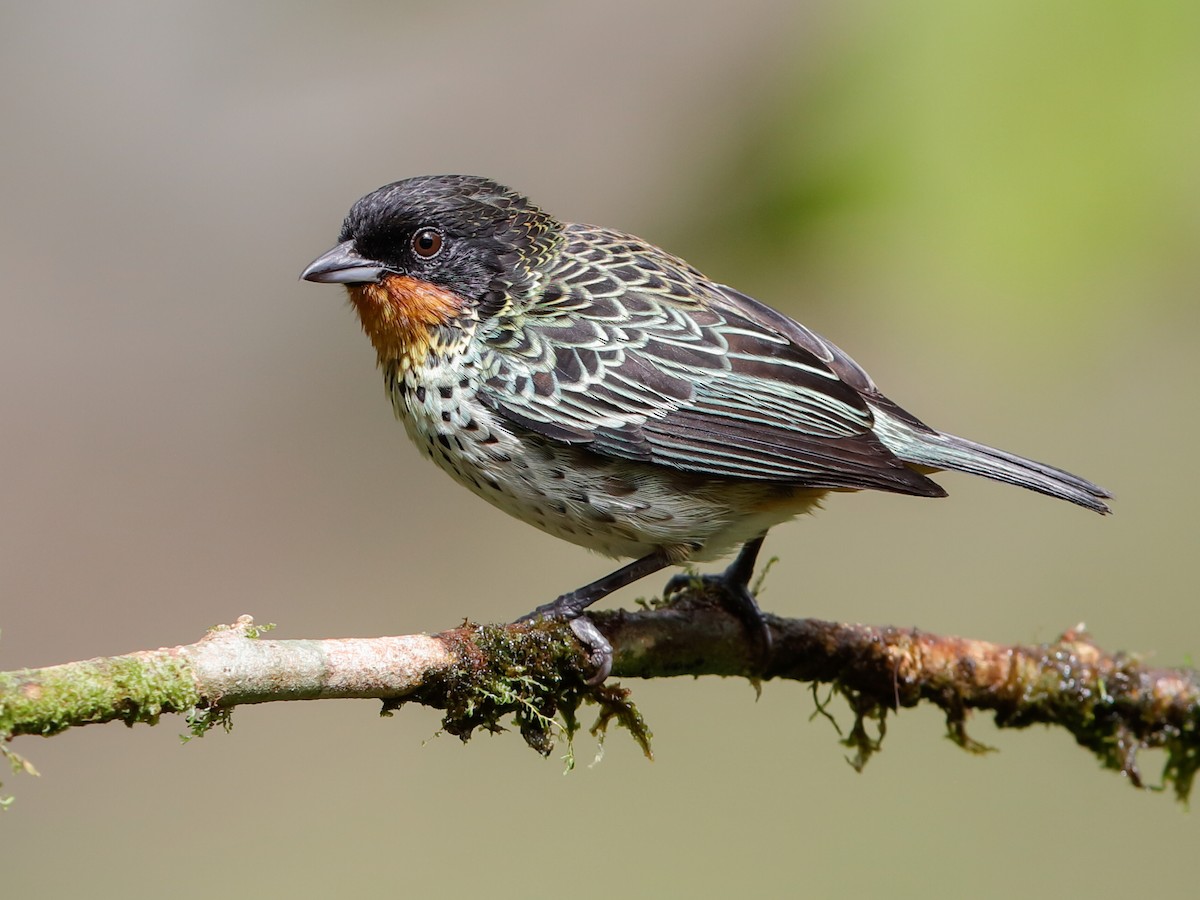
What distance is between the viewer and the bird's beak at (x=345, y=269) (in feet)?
14.5

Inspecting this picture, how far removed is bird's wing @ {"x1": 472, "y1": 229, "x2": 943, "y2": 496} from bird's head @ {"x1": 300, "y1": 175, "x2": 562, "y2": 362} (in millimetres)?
160

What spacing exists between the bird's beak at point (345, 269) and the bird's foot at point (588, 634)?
1.32 metres

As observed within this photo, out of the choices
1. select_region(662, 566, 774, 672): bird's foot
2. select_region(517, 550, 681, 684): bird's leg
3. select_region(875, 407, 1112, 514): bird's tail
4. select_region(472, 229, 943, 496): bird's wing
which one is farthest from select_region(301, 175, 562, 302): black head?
select_region(875, 407, 1112, 514): bird's tail

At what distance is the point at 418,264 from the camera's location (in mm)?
4465

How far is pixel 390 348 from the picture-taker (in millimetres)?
4457

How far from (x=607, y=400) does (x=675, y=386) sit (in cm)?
25

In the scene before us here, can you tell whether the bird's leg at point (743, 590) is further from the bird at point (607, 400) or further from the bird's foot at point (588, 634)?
the bird's foot at point (588, 634)

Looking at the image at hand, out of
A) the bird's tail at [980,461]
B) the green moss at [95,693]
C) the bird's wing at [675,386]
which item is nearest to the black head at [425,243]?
the bird's wing at [675,386]

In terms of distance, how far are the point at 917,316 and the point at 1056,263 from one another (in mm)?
582

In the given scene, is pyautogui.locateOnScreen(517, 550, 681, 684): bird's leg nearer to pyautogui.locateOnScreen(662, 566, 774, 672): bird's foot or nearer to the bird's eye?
pyautogui.locateOnScreen(662, 566, 774, 672): bird's foot

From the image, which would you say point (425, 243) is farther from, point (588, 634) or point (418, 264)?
point (588, 634)

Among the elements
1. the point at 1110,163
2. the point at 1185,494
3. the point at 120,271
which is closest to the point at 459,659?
the point at 1110,163

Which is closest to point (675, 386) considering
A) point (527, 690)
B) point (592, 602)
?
point (592, 602)

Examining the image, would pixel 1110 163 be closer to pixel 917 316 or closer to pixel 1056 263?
pixel 1056 263
